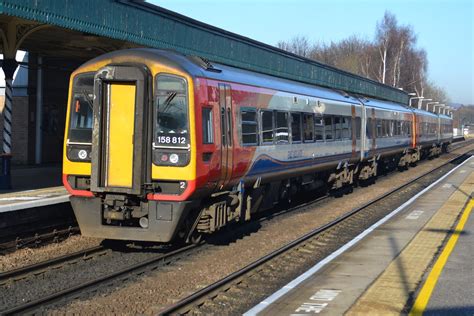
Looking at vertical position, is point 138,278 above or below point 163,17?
below

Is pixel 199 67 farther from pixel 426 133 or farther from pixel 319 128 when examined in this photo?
pixel 426 133

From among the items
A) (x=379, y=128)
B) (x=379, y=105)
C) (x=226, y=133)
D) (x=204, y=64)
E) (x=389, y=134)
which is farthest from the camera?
(x=389, y=134)

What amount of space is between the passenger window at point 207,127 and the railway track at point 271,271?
2031 mm

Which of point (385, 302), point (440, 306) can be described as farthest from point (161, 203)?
point (440, 306)

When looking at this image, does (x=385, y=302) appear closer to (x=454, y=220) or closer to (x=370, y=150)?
(x=454, y=220)

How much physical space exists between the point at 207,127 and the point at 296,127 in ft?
15.0

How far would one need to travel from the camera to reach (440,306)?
614 cm

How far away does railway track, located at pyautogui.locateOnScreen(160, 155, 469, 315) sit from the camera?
21.5 feet

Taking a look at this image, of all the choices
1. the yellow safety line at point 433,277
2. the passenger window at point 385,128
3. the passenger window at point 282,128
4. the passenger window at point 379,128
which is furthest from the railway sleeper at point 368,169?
the passenger window at point 282,128

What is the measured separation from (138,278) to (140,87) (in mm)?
2770

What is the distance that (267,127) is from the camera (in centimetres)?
1109

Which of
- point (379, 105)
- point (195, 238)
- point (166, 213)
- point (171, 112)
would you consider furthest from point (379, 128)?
point (166, 213)

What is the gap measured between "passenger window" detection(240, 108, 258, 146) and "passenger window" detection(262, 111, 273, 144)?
1.44 ft

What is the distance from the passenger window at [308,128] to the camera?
13355 mm
